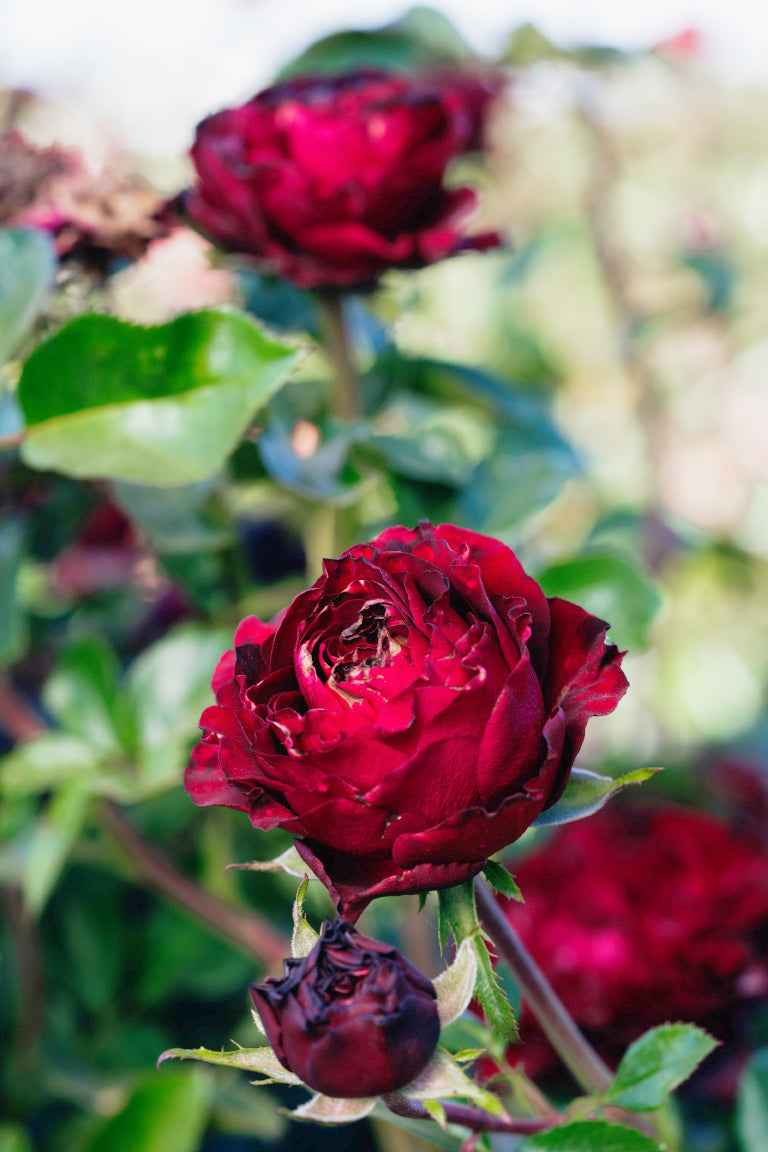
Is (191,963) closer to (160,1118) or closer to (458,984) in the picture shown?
(160,1118)

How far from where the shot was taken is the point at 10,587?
531 millimetres

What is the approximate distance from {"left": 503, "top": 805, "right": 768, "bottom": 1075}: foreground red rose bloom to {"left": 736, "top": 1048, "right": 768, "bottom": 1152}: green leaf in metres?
0.05

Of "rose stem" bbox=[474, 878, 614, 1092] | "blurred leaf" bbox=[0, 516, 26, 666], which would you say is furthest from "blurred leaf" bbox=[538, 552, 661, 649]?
"blurred leaf" bbox=[0, 516, 26, 666]

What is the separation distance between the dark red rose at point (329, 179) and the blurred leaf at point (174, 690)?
19 cm

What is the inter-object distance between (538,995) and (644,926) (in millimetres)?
244

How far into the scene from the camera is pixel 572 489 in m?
1.02

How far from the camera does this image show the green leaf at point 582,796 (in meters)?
0.23

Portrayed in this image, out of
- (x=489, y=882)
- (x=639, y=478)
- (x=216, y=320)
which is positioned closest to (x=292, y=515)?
(x=216, y=320)

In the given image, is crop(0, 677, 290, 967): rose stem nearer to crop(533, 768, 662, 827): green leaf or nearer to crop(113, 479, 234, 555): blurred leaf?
crop(113, 479, 234, 555): blurred leaf

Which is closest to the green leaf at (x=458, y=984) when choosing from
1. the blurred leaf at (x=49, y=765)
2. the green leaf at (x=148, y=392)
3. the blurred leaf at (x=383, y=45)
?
the green leaf at (x=148, y=392)

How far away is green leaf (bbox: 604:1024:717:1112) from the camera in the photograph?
29cm

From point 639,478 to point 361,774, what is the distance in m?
1.06

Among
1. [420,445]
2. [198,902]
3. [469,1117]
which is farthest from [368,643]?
[198,902]

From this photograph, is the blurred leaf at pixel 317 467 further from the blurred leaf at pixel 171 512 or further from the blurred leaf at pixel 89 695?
the blurred leaf at pixel 89 695
